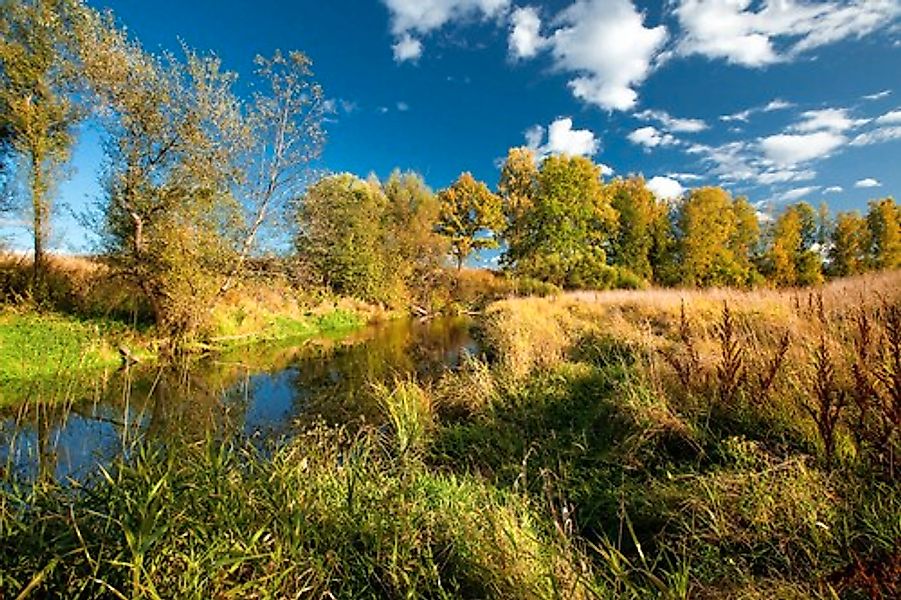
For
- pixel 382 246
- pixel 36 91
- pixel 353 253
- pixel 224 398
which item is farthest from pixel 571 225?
pixel 224 398

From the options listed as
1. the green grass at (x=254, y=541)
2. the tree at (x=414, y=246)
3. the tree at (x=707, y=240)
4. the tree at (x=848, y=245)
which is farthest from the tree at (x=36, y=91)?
the tree at (x=848, y=245)

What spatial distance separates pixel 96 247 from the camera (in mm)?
14617

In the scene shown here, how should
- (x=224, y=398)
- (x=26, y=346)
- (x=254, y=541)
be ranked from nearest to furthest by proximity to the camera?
1. (x=254, y=541)
2. (x=224, y=398)
3. (x=26, y=346)

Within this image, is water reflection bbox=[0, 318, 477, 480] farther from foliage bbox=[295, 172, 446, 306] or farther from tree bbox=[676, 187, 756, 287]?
tree bbox=[676, 187, 756, 287]

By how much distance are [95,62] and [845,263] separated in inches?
1856

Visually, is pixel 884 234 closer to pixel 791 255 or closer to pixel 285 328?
pixel 791 255

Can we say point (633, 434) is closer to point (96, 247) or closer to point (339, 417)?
point (339, 417)

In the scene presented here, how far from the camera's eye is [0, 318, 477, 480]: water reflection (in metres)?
3.34

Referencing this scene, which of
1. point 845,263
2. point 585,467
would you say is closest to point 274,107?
point 585,467

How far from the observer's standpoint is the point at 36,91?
14.7 m

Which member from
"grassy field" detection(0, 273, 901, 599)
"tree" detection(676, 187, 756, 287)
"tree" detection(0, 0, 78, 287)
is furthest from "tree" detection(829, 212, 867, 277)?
"tree" detection(0, 0, 78, 287)

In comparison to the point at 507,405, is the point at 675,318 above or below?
above

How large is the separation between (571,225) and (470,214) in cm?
995

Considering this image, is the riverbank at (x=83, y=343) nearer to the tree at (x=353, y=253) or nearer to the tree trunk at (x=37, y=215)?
the tree trunk at (x=37, y=215)
